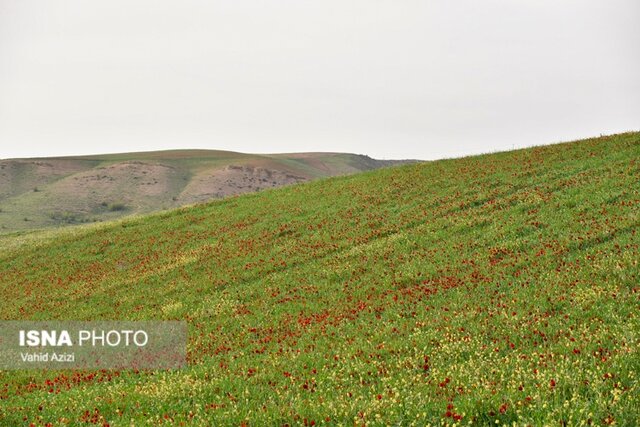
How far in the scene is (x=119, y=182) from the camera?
13825 centimetres

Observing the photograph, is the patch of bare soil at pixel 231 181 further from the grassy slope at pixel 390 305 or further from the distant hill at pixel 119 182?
the grassy slope at pixel 390 305

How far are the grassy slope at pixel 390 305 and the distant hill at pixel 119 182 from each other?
2950 inches

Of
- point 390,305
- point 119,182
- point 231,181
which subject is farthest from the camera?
point 231,181

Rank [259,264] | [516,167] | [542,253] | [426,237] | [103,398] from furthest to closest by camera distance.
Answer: [516,167], [259,264], [426,237], [542,253], [103,398]

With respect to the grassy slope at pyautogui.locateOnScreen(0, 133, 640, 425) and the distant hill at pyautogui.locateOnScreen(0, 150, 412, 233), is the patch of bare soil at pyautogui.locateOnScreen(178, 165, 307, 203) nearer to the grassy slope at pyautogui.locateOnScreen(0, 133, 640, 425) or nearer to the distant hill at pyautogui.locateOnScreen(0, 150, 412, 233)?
the distant hill at pyautogui.locateOnScreen(0, 150, 412, 233)

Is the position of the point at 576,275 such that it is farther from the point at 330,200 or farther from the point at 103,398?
the point at 330,200

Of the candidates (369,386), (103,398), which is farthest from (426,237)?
(103,398)

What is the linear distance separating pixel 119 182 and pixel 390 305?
137581mm

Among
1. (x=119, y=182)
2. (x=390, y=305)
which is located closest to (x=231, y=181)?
(x=119, y=182)

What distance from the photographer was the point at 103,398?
33.8 ft

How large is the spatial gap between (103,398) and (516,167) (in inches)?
1216

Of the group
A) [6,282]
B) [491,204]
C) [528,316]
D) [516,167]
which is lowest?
[6,282]

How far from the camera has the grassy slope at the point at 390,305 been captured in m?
8.22

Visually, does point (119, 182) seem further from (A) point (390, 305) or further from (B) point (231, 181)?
(A) point (390, 305)
